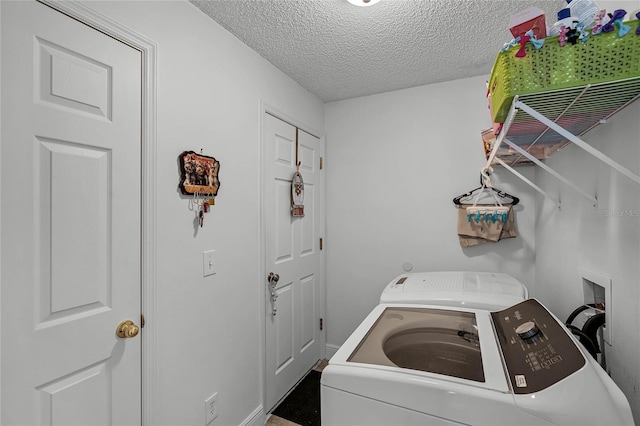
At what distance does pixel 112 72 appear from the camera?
113cm

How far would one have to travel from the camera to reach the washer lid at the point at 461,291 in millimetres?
1418

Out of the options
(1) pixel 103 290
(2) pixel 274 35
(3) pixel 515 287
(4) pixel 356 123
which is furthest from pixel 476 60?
(1) pixel 103 290

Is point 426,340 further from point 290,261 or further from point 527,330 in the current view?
point 290,261

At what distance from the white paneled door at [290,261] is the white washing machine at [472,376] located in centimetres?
101

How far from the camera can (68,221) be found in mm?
→ 1010

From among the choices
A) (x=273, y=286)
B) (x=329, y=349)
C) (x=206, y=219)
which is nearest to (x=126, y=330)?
(x=206, y=219)

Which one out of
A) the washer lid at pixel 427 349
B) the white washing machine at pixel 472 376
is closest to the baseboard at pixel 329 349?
the washer lid at pixel 427 349

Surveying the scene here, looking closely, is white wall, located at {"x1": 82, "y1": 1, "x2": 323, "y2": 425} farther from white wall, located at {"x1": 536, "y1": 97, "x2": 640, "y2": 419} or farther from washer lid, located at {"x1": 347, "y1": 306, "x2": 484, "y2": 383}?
white wall, located at {"x1": 536, "y1": 97, "x2": 640, "y2": 419}

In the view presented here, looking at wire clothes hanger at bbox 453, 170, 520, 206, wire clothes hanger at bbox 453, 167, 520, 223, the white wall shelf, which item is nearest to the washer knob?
the white wall shelf

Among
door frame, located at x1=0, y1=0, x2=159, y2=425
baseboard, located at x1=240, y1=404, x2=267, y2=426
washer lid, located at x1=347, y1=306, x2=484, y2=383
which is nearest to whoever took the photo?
washer lid, located at x1=347, y1=306, x2=484, y2=383

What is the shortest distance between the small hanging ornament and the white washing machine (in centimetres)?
119

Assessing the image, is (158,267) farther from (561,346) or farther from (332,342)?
(332,342)

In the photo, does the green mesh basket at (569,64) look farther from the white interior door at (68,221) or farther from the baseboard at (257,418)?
the baseboard at (257,418)

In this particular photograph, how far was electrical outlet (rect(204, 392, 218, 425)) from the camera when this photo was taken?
1.52 m
